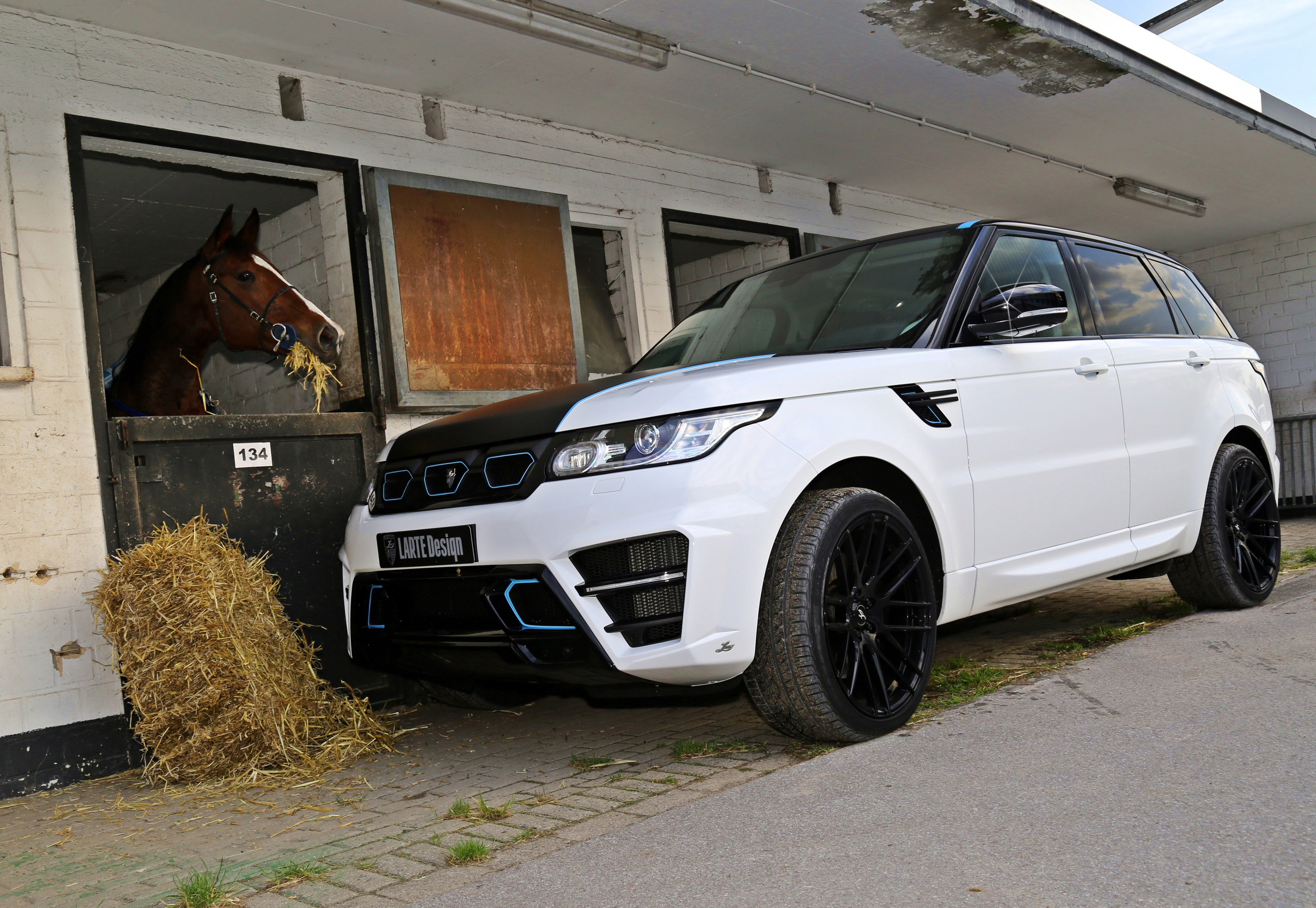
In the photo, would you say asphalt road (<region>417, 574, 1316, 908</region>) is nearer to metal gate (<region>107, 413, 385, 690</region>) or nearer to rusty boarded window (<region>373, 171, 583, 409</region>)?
metal gate (<region>107, 413, 385, 690</region>)

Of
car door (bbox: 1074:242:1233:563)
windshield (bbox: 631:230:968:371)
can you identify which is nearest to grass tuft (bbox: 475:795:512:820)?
windshield (bbox: 631:230:968:371)

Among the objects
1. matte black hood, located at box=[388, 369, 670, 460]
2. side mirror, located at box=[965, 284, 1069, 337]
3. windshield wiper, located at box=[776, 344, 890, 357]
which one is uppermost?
side mirror, located at box=[965, 284, 1069, 337]

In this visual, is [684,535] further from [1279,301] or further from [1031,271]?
[1279,301]

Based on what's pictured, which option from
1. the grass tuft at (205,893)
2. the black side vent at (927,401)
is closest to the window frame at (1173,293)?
the black side vent at (927,401)

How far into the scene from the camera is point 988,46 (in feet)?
23.9

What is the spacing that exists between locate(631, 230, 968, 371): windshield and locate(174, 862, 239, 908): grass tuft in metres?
2.77

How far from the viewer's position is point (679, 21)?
6.41 meters

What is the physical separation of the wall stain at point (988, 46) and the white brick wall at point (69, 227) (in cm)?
286

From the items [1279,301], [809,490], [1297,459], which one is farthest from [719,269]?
[1279,301]

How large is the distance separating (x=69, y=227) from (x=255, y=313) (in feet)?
4.05

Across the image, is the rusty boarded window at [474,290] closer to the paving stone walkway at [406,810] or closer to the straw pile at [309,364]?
the straw pile at [309,364]

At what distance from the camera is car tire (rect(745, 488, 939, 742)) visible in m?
3.61

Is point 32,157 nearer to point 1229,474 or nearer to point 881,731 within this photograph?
point 881,731

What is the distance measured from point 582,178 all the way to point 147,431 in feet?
12.2
